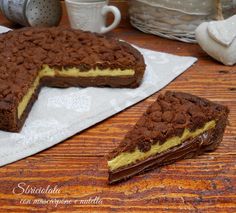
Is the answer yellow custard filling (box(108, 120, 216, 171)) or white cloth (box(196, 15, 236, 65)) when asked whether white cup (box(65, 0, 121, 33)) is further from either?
yellow custard filling (box(108, 120, 216, 171))

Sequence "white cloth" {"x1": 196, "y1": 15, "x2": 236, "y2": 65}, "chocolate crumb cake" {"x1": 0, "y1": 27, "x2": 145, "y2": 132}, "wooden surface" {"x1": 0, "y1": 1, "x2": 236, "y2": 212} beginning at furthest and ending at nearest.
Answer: "white cloth" {"x1": 196, "y1": 15, "x2": 236, "y2": 65}, "chocolate crumb cake" {"x1": 0, "y1": 27, "x2": 145, "y2": 132}, "wooden surface" {"x1": 0, "y1": 1, "x2": 236, "y2": 212}

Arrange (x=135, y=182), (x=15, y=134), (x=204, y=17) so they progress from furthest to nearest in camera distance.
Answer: (x=204, y=17) → (x=15, y=134) → (x=135, y=182)

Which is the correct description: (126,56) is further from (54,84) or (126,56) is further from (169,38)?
(169,38)

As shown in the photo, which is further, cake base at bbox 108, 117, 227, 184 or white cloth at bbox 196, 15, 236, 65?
white cloth at bbox 196, 15, 236, 65

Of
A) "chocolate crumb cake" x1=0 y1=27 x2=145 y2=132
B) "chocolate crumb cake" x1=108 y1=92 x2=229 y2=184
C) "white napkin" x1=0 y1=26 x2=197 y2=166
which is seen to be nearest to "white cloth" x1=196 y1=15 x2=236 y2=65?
"white napkin" x1=0 y1=26 x2=197 y2=166

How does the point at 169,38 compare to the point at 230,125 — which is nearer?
the point at 230,125

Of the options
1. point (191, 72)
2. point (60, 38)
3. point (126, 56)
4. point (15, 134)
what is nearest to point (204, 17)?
point (191, 72)

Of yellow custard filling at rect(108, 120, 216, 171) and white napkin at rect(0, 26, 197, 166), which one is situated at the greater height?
yellow custard filling at rect(108, 120, 216, 171)

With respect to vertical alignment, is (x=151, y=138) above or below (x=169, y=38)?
above
